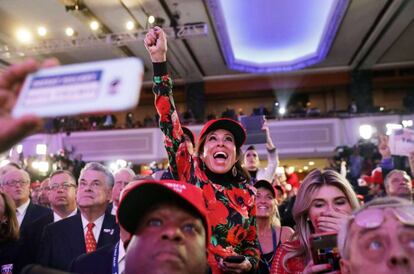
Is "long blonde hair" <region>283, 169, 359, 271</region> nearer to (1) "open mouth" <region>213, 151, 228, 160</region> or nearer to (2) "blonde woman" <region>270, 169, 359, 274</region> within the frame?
(2) "blonde woman" <region>270, 169, 359, 274</region>

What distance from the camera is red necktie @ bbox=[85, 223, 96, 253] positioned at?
262 cm

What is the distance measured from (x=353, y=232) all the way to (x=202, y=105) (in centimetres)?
1490

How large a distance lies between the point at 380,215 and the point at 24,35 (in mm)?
11658

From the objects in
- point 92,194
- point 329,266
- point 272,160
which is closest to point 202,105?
point 272,160

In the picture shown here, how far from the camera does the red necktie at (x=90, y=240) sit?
2620 millimetres

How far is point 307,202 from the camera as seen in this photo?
1.86 meters

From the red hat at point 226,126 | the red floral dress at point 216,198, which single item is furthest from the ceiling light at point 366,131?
the red floral dress at point 216,198

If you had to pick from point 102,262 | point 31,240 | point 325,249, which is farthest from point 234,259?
point 31,240

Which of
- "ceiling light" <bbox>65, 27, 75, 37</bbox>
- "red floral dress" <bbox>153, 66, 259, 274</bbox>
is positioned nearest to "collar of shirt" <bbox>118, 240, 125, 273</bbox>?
"red floral dress" <bbox>153, 66, 259, 274</bbox>

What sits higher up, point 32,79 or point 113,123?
point 113,123

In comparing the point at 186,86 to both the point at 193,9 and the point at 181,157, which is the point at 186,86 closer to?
the point at 193,9

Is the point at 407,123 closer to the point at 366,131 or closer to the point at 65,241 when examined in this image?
the point at 366,131

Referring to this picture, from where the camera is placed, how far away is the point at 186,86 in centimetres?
1619

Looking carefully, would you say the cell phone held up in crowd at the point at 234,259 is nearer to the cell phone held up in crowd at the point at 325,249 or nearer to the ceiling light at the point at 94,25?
the cell phone held up in crowd at the point at 325,249
